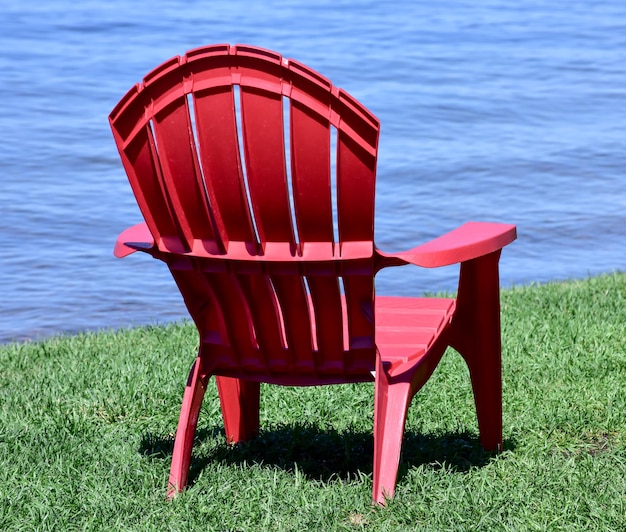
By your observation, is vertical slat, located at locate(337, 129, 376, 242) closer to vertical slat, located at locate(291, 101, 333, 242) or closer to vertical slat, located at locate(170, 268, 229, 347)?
vertical slat, located at locate(291, 101, 333, 242)

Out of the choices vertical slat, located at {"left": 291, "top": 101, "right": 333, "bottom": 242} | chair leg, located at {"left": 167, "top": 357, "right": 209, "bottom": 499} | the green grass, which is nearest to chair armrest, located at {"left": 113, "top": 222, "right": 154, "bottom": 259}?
chair leg, located at {"left": 167, "top": 357, "right": 209, "bottom": 499}

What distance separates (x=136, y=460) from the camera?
169 inches

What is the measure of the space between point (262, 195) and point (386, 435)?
0.94 m

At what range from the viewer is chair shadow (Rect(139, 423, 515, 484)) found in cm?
428

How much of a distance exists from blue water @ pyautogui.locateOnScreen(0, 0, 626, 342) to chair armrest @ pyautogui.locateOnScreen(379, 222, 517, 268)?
4.07m

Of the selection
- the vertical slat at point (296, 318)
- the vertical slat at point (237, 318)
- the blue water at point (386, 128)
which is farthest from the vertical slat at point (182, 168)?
the blue water at point (386, 128)

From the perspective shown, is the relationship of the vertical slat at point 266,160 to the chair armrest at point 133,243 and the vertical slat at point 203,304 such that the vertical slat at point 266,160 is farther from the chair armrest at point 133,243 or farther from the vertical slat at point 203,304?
the chair armrest at point 133,243

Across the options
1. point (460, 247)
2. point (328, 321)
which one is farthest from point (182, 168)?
point (460, 247)

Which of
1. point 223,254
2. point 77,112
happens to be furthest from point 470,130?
point 223,254

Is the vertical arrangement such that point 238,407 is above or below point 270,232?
below

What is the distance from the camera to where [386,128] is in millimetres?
12320

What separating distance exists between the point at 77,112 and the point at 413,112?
151 inches

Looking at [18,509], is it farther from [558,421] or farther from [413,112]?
[413,112]

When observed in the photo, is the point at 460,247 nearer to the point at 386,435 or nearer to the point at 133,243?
the point at 386,435
